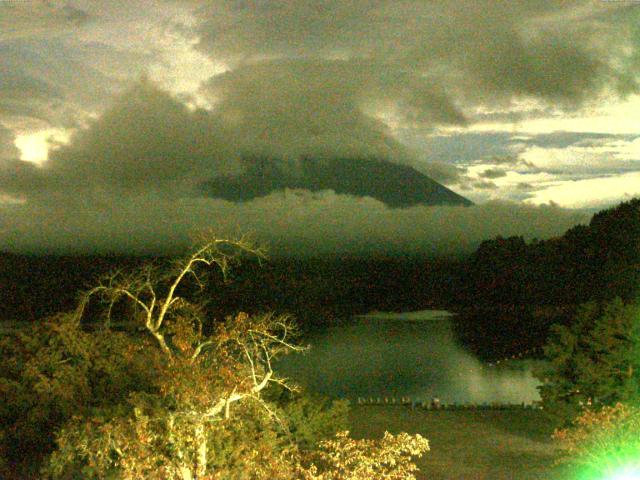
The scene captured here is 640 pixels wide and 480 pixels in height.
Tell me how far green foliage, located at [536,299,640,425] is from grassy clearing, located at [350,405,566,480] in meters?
1.14

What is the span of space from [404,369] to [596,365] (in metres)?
29.2

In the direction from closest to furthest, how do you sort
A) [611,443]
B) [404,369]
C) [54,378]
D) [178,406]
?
[178,406] → [611,443] → [54,378] → [404,369]

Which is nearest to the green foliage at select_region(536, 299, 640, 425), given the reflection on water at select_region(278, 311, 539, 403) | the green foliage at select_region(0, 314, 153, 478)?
the green foliage at select_region(0, 314, 153, 478)

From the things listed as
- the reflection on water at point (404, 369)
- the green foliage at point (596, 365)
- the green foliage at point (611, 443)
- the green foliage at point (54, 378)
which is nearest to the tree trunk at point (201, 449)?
the green foliage at point (54, 378)

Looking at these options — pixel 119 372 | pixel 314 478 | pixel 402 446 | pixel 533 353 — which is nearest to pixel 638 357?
pixel 402 446

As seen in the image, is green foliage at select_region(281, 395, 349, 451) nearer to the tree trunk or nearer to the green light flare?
the tree trunk

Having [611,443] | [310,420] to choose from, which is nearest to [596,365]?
[611,443]

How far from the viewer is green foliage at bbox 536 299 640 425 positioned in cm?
1741

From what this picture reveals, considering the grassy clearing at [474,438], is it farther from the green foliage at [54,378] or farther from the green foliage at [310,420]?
the green foliage at [54,378]

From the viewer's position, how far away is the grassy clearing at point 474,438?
14.7 metres

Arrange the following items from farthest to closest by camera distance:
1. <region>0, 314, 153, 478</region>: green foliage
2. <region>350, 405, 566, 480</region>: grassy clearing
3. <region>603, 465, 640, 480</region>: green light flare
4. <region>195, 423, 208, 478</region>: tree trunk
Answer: <region>350, 405, 566, 480</region>: grassy clearing
<region>0, 314, 153, 478</region>: green foliage
<region>603, 465, 640, 480</region>: green light flare
<region>195, 423, 208, 478</region>: tree trunk

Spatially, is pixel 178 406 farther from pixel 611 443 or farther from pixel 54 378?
pixel 611 443

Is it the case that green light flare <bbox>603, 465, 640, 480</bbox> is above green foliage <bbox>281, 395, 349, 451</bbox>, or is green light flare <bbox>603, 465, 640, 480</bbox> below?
above

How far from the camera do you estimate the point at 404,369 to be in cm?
4631
